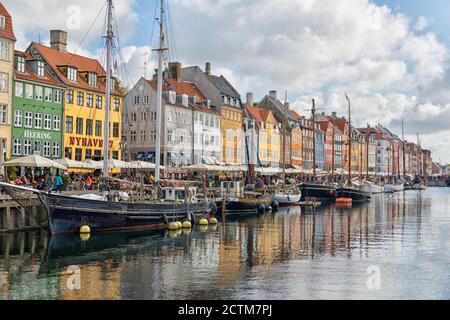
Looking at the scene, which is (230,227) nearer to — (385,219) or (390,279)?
(385,219)

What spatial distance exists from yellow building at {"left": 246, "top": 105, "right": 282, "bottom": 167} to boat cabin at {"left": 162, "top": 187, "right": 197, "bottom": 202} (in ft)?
192

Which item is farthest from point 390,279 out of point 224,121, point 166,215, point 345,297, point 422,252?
point 224,121

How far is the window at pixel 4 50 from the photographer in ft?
180

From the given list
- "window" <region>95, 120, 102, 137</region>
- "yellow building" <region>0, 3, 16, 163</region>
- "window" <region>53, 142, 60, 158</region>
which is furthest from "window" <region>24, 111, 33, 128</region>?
"window" <region>95, 120, 102, 137</region>

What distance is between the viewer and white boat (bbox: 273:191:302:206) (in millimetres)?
70625

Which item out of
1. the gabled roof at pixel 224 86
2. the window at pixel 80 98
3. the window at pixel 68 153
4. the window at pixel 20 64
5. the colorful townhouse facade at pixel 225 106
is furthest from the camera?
the gabled roof at pixel 224 86

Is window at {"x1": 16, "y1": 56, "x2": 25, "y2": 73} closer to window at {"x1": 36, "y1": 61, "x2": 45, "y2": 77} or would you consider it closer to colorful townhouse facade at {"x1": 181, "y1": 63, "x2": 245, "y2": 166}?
window at {"x1": 36, "y1": 61, "x2": 45, "y2": 77}

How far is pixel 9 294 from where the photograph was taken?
22.1 metres

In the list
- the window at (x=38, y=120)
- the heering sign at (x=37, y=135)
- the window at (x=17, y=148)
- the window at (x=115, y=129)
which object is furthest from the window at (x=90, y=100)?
the window at (x=17, y=148)

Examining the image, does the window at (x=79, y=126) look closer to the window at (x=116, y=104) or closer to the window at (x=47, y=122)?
the window at (x=47, y=122)

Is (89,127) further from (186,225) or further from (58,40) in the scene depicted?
(186,225)

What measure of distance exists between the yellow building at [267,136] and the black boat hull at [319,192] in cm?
2205

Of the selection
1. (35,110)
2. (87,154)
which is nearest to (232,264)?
(35,110)
